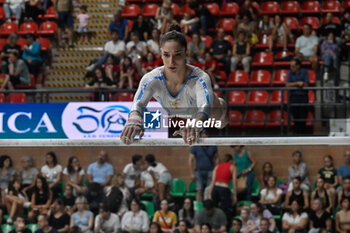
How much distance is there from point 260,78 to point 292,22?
200cm

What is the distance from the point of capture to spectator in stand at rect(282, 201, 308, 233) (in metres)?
11.5

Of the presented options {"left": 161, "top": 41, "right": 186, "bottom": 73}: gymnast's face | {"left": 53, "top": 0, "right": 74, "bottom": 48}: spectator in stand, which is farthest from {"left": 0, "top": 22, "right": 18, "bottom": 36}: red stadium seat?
{"left": 161, "top": 41, "right": 186, "bottom": 73}: gymnast's face

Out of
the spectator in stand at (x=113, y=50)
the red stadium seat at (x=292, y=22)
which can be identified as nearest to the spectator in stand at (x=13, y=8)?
the spectator in stand at (x=113, y=50)

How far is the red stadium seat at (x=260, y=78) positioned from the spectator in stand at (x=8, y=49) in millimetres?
5220

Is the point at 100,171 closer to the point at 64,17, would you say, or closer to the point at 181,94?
the point at 181,94

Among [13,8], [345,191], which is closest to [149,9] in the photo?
[13,8]

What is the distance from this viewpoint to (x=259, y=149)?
41.0 ft

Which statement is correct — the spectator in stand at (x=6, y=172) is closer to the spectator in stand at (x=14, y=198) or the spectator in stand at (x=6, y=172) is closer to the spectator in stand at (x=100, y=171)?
the spectator in stand at (x=14, y=198)

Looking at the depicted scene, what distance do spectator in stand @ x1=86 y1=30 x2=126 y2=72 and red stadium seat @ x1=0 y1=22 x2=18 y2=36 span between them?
9.34 ft

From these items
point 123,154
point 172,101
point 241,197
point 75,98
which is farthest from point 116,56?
point 172,101

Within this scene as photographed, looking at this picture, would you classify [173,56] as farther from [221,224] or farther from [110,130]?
[221,224]

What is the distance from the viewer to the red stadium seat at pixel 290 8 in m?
16.5

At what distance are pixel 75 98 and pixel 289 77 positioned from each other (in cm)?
491

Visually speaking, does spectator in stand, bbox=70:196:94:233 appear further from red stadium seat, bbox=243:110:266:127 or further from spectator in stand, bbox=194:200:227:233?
red stadium seat, bbox=243:110:266:127
